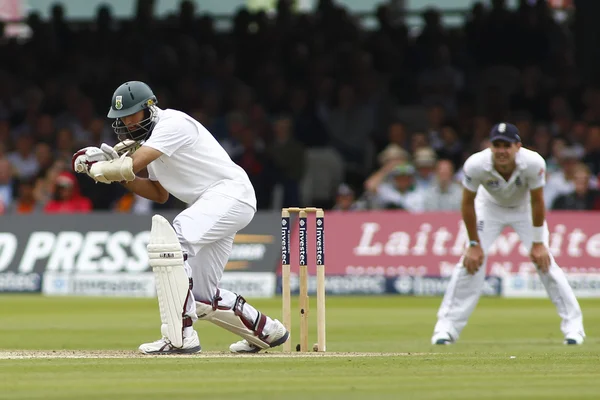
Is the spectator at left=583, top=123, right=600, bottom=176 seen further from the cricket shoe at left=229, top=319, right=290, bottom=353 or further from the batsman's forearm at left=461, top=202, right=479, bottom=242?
the cricket shoe at left=229, top=319, right=290, bottom=353

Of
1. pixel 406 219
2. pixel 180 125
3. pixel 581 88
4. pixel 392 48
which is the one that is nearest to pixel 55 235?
pixel 406 219

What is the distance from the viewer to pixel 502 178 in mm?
8836

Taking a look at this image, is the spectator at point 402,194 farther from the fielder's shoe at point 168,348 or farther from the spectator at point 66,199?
the fielder's shoe at point 168,348

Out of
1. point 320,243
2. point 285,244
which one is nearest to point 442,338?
point 320,243

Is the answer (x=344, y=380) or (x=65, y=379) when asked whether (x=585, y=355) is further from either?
(x=65, y=379)

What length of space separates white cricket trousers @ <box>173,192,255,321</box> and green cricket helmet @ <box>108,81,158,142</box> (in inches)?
22.1

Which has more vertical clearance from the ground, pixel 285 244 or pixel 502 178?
pixel 502 178

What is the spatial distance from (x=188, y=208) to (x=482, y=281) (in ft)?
9.05

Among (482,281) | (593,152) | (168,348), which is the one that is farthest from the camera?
(593,152)

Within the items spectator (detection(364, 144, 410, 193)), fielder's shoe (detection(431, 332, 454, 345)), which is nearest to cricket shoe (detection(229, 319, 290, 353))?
fielder's shoe (detection(431, 332, 454, 345))

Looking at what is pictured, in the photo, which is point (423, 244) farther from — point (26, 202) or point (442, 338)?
point (442, 338)

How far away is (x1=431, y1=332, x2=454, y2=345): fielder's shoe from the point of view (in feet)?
28.9

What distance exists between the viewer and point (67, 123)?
18344 mm

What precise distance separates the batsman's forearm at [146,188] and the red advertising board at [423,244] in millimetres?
6805
